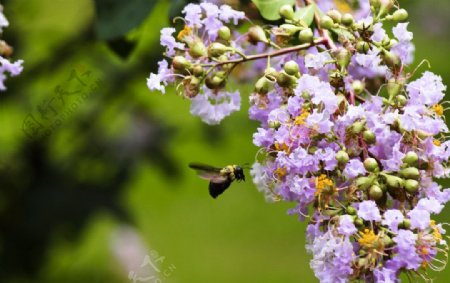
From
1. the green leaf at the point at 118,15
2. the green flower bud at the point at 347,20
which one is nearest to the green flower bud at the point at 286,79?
the green flower bud at the point at 347,20

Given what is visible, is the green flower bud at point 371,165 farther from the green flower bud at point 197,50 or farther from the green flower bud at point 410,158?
the green flower bud at point 197,50

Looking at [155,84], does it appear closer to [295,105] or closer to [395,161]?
[295,105]

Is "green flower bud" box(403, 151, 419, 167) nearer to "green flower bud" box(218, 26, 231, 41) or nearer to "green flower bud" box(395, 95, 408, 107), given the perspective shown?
"green flower bud" box(395, 95, 408, 107)

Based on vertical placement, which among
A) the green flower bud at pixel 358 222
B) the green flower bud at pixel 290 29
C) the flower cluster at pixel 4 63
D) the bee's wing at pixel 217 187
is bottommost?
the bee's wing at pixel 217 187

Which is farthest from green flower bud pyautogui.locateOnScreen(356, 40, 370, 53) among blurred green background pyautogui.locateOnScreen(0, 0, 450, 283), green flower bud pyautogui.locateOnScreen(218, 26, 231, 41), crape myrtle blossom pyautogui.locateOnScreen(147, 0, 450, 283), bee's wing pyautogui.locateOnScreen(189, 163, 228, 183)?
blurred green background pyautogui.locateOnScreen(0, 0, 450, 283)

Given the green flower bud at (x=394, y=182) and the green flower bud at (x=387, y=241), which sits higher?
the green flower bud at (x=394, y=182)

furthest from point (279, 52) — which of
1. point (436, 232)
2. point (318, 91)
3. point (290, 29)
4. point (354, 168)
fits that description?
point (436, 232)

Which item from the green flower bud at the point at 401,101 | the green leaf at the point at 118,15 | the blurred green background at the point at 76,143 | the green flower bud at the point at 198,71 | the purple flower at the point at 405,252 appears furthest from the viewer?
the blurred green background at the point at 76,143
